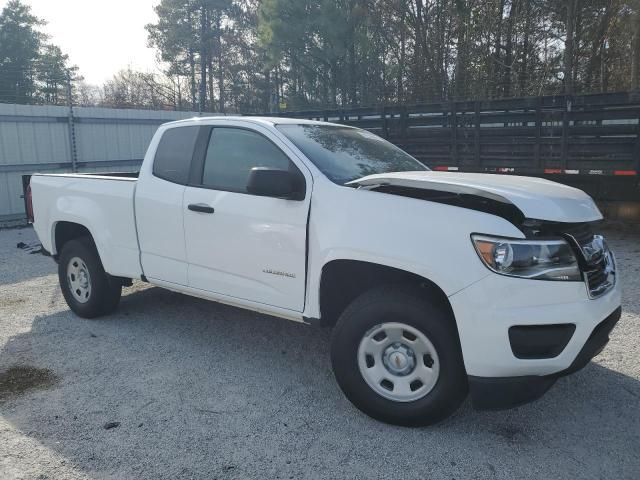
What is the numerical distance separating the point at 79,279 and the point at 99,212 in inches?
30.5

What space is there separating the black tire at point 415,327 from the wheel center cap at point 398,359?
17 cm

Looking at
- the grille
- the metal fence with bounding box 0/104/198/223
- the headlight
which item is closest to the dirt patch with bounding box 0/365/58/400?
the headlight

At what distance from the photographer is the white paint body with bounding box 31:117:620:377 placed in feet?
9.24

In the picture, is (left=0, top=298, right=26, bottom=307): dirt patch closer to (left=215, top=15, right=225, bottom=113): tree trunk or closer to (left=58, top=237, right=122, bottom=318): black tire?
(left=58, top=237, right=122, bottom=318): black tire

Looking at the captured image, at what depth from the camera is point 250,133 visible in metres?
4.09

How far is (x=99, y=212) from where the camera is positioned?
16.2 feet

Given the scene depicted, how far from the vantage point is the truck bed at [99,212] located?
4723 millimetres

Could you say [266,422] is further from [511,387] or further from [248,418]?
[511,387]

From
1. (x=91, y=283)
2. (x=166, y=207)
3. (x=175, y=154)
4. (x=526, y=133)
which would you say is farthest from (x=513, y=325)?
(x=526, y=133)

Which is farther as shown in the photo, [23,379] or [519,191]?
[23,379]

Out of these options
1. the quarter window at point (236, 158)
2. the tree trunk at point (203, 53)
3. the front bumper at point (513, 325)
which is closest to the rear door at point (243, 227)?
the quarter window at point (236, 158)

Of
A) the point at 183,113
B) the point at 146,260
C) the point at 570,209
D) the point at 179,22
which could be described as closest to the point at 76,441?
the point at 146,260

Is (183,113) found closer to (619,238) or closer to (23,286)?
(23,286)

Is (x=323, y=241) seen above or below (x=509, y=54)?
below
